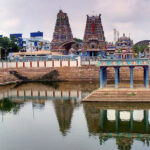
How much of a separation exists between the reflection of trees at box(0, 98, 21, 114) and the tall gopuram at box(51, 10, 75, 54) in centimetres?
4080

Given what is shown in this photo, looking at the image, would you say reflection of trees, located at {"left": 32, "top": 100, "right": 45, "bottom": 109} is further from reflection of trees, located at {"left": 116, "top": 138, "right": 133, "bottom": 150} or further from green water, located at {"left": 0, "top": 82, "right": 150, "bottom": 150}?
reflection of trees, located at {"left": 116, "top": 138, "right": 133, "bottom": 150}

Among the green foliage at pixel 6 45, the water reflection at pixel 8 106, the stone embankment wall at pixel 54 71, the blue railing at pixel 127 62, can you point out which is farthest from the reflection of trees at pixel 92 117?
the green foliage at pixel 6 45

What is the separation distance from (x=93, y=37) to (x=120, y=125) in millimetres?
48522

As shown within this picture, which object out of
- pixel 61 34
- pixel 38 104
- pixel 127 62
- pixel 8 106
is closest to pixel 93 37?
pixel 61 34

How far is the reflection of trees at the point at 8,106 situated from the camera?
2988 cm

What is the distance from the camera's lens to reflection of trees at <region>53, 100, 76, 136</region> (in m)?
22.1

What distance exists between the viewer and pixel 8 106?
32.2 meters

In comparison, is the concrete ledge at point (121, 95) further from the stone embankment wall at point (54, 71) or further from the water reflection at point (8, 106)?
the stone embankment wall at point (54, 71)

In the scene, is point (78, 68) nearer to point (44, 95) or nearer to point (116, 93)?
point (44, 95)

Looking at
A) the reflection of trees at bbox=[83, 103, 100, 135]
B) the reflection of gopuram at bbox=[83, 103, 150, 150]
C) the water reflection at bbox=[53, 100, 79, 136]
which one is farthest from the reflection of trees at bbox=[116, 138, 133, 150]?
the water reflection at bbox=[53, 100, 79, 136]

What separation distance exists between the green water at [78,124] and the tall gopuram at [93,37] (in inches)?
1316

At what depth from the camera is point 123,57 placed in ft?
106

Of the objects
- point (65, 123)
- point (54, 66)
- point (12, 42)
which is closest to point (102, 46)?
point (54, 66)

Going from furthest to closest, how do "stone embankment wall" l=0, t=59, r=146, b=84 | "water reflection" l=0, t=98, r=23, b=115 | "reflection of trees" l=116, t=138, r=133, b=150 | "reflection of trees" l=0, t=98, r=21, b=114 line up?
"stone embankment wall" l=0, t=59, r=146, b=84 → "reflection of trees" l=0, t=98, r=21, b=114 → "water reflection" l=0, t=98, r=23, b=115 → "reflection of trees" l=116, t=138, r=133, b=150
